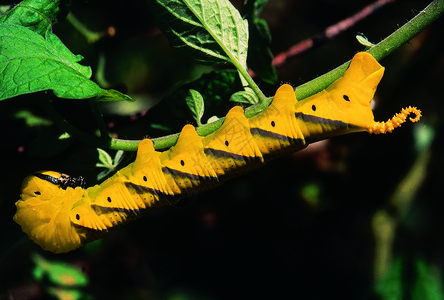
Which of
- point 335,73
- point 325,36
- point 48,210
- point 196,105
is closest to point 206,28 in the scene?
point 196,105

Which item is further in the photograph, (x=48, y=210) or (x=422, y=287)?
(x=422, y=287)

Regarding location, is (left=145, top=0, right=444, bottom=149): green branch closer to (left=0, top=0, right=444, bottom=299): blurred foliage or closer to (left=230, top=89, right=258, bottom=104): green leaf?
(left=230, top=89, right=258, bottom=104): green leaf

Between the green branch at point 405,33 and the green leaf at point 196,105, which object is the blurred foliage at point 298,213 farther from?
the green branch at point 405,33

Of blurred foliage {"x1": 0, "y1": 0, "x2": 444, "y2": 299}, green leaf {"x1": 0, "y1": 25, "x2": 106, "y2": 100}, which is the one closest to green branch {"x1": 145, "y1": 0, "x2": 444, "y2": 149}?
green leaf {"x1": 0, "y1": 25, "x2": 106, "y2": 100}

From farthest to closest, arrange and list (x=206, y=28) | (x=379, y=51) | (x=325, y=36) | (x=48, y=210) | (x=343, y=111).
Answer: (x=325, y=36)
(x=48, y=210)
(x=343, y=111)
(x=206, y=28)
(x=379, y=51)

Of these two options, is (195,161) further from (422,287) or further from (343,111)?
(422,287)

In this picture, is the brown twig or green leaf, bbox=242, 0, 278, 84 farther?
the brown twig

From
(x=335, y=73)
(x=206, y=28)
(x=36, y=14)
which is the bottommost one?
(x=335, y=73)

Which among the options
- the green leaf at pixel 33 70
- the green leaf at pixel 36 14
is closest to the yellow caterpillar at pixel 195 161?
the green leaf at pixel 33 70
